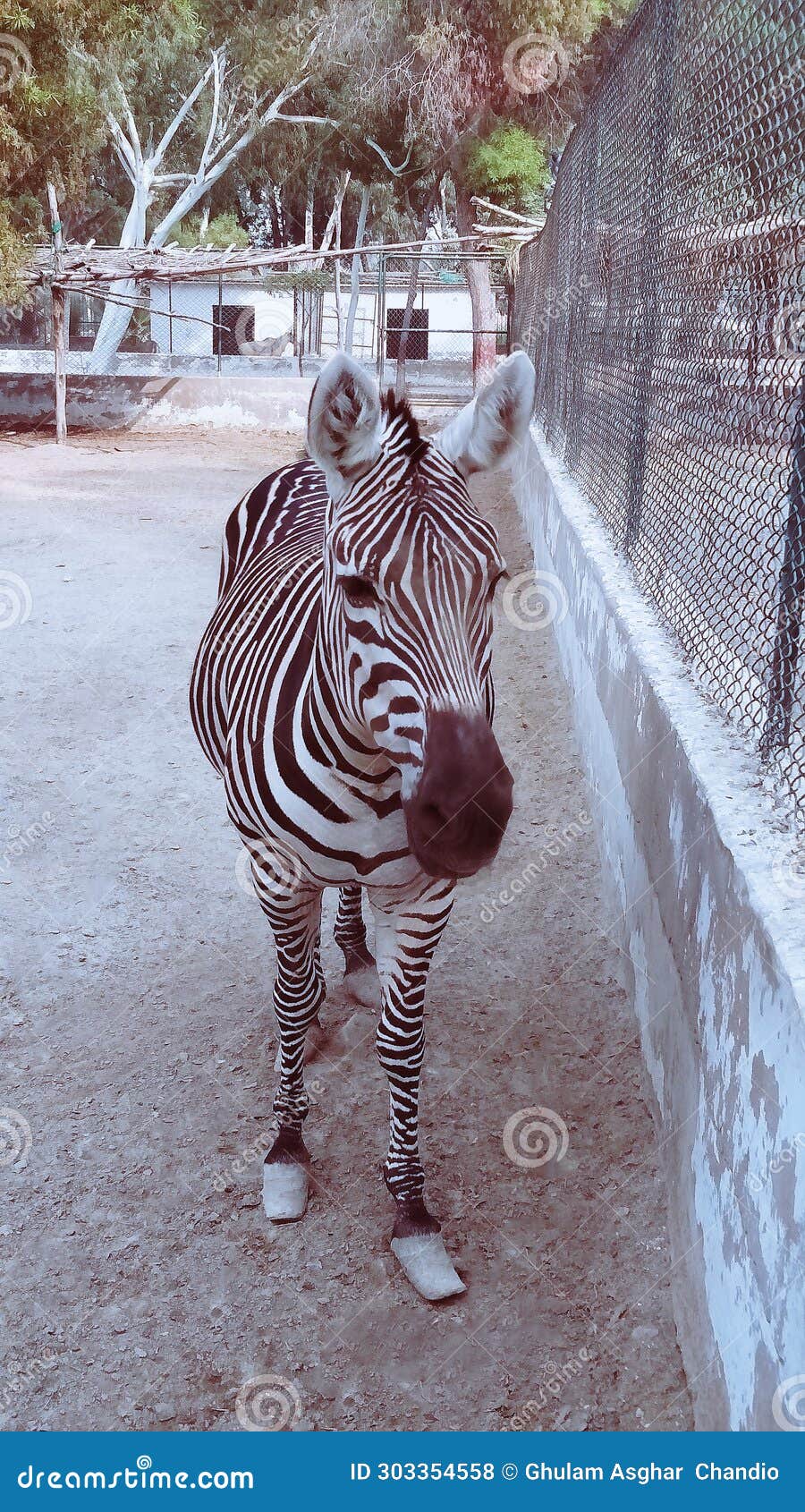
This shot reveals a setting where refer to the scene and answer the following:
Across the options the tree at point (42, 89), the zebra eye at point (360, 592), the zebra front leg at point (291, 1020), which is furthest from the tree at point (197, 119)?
the zebra eye at point (360, 592)

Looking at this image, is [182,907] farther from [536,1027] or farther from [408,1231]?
[408,1231]

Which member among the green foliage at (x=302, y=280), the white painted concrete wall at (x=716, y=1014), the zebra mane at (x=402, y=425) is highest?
the green foliage at (x=302, y=280)

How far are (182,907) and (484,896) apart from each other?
46.2 inches

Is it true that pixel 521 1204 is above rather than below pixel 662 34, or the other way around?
below

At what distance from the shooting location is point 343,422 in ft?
6.85

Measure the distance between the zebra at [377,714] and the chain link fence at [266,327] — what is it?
2009 cm

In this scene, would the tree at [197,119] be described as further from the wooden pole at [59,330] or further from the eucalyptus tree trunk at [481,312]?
the eucalyptus tree trunk at [481,312]

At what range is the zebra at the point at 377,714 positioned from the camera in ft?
6.41

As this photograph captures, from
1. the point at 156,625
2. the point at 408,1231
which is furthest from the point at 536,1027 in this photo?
the point at 156,625

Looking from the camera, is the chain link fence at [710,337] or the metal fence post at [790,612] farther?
the chain link fence at [710,337]

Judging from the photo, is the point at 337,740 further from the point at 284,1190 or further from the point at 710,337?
the point at 710,337

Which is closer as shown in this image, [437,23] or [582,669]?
[582,669]

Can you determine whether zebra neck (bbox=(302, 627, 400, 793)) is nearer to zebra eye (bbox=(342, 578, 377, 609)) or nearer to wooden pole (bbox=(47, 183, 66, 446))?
zebra eye (bbox=(342, 578, 377, 609))

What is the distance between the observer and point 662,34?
402cm
